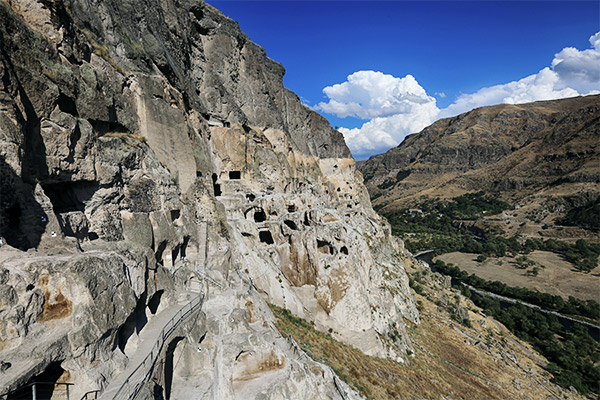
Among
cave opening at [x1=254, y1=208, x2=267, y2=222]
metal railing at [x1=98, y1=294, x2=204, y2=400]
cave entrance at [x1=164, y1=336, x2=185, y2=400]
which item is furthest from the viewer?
cave opening at [x1=254, y1=208, x2=267, y2=222]

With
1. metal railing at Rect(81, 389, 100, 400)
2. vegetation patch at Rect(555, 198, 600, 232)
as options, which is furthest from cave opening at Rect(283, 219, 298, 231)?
vegetation patch at Rect(555, 198, 600, 232)

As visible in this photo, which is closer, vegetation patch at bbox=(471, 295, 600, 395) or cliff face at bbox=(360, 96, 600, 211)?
vegetation patch at bbox=(471, 295, 600, 395)

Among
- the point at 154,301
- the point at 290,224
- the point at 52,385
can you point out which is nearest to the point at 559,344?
the point at 290,224

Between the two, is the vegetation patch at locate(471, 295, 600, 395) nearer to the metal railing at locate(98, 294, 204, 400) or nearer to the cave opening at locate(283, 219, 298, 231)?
the cave opening at locate(283, 219, 298, 231)

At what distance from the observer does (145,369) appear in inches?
381

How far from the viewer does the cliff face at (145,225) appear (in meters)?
8.62

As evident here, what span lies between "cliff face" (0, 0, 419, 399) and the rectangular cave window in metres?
0.13

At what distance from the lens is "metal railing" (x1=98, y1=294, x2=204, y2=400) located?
28.1 feet

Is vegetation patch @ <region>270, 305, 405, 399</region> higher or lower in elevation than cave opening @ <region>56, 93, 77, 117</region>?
lower

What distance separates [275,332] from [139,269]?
25.4ft

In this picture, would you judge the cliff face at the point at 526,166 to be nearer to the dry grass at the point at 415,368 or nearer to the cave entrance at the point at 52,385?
the dry grass at the point at 415,368

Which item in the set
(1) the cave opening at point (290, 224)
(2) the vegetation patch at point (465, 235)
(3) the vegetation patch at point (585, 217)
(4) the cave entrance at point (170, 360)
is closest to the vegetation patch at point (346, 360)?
(4) the cave entrance at point (170, 360)

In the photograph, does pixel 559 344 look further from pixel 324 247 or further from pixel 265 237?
pixel 265 237

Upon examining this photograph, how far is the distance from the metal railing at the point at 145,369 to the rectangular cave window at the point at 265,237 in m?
12.4
